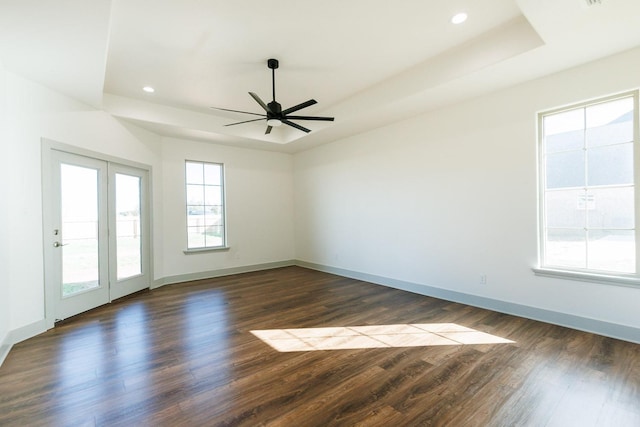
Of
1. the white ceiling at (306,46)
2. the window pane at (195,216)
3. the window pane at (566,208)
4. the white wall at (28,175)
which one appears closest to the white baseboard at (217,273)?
the window pane at (195,216)

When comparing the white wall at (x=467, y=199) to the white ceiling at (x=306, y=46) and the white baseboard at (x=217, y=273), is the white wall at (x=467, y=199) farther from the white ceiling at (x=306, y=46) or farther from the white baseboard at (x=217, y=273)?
the white baseboard at (x=217, y=273)

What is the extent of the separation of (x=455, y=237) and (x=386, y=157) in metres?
1.79

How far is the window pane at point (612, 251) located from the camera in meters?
2.89

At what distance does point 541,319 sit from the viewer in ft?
11.0

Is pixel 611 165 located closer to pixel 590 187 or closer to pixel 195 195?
Result: pixel 590 187

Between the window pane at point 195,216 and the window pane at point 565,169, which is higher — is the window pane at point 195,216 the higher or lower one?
the lower one

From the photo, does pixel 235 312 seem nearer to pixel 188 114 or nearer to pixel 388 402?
pixel 388 402

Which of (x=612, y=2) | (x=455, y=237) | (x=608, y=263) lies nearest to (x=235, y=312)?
(x=455, y=237)

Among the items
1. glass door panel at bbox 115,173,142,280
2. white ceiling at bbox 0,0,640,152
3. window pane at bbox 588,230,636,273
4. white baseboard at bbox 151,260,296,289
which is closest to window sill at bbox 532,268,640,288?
window pane at bbox 588,230,636,273

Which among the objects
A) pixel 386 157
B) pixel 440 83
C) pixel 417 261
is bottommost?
pixel 417 261

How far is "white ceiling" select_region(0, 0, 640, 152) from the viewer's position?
7.92 feet

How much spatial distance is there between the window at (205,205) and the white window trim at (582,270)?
553 centimetres

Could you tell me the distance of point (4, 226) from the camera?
2.95 meters

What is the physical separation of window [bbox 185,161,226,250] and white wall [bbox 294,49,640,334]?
2.52 m
